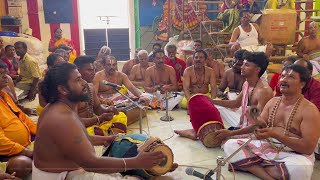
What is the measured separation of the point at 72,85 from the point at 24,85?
173 inches

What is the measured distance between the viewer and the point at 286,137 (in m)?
2.84

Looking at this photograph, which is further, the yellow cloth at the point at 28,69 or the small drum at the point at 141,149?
the yellow cloth at the point at 28,69

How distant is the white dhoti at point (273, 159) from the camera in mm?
2865

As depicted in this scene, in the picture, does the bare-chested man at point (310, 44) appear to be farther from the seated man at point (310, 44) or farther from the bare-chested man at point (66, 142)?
the bare-chested man at point (66, 142)

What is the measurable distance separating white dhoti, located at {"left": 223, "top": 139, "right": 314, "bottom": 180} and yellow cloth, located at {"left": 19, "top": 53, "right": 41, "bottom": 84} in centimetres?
419

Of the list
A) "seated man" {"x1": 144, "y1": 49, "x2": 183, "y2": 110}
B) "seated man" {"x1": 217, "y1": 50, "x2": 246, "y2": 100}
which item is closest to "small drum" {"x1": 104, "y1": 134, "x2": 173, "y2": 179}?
"seated man" {"x1": 217, "y1": 50, "x2": 246, "y2": 100}

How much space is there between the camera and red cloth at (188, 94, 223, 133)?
13.0ft

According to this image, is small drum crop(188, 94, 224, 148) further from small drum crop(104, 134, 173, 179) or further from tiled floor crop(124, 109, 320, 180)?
small drum crop(104, 134, 173, 179)

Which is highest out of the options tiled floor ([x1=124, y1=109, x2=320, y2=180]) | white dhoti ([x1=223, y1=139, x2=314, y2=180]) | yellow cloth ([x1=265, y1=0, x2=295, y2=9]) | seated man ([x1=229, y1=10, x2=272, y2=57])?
yellow cloth ([x1=265, y1=0, x2=295, y2=9])

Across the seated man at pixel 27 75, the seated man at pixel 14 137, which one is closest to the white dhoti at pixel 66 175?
the seated man at pixel 14 137

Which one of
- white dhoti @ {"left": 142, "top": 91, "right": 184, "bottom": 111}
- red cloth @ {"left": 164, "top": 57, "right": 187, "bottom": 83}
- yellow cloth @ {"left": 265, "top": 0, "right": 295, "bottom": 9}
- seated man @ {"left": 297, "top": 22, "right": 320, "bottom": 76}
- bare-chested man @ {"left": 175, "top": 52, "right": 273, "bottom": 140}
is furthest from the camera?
yellow cloth @ {"left": 265, "top": 0, "right": 295, "bottom": 9}

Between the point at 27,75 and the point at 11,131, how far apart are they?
10.8 ft

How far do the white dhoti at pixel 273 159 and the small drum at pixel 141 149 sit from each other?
641 millimetres

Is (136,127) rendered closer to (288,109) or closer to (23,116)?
(23,116)
